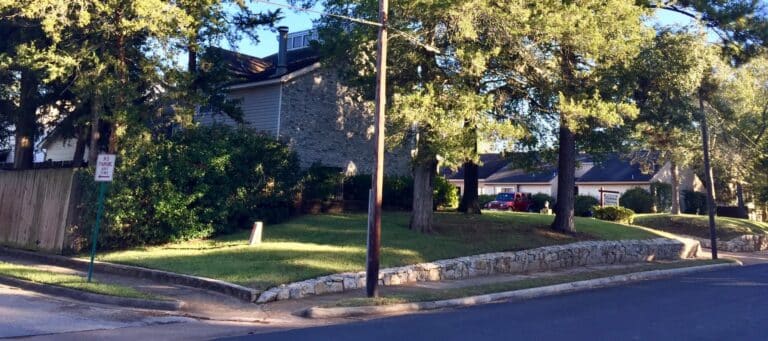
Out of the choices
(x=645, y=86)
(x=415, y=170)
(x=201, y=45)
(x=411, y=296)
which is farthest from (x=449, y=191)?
(x=411, y=296)

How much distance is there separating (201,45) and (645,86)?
13.8 metres

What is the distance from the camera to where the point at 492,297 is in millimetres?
14203

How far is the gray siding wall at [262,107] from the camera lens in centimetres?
2597

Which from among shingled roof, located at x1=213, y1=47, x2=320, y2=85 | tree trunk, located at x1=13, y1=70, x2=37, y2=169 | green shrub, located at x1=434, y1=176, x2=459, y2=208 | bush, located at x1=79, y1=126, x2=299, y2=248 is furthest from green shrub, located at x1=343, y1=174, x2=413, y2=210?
tree trunk, located at x1=13, y1=70, x2=37, y2=169

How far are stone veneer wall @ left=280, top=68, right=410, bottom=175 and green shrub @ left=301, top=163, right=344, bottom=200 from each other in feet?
5.17

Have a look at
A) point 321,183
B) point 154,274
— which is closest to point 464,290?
point 154,274

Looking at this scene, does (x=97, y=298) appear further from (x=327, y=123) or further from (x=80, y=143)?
(x=327, y=123)

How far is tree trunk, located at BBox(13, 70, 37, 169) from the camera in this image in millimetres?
22219

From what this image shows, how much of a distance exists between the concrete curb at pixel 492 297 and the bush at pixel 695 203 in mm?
25085

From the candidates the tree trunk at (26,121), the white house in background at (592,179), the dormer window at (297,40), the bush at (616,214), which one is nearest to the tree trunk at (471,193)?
the bush at (616,214)

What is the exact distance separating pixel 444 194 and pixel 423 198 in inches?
328

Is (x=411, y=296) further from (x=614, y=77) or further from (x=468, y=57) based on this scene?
(x=614, y=77)

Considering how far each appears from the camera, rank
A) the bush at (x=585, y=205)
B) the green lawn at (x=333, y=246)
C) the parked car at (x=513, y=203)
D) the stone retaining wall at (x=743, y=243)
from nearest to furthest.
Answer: the green lawn at (x=333, y=246) → the stone retaining wall at (x=743, y=243) → the bush at (x=585, y=205) → the parked car at (x=513, y=203)

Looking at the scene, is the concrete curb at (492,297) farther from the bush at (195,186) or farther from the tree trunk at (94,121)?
the tree trunk at (94,121)
